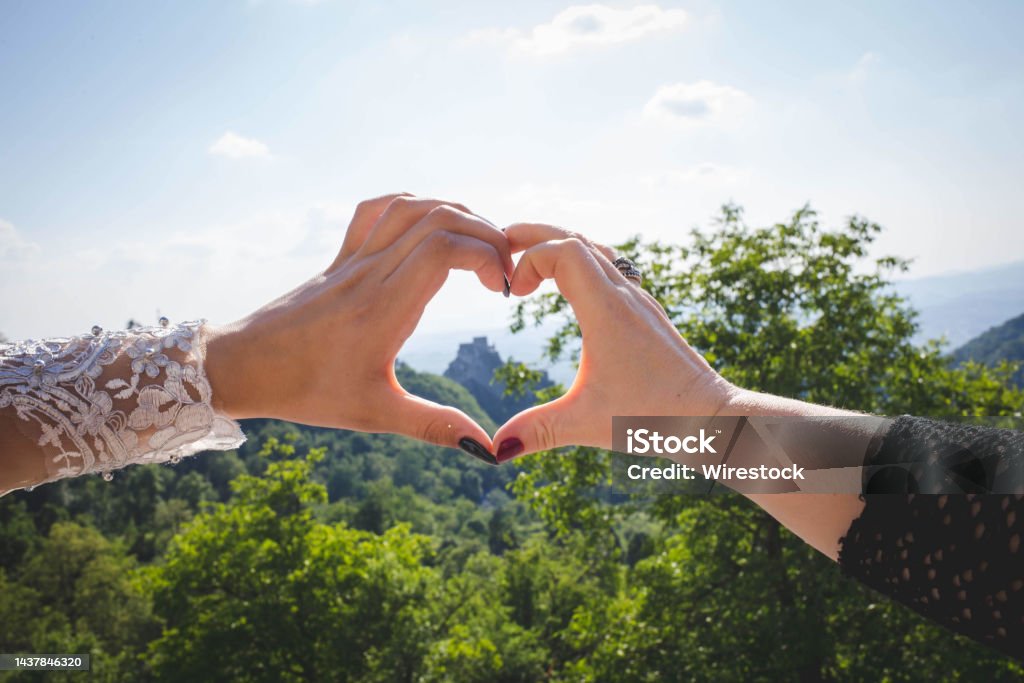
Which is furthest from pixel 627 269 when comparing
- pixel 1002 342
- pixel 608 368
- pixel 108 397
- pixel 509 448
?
pixel 1002 342

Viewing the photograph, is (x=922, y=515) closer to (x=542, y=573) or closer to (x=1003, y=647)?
(x=1003, y=647)

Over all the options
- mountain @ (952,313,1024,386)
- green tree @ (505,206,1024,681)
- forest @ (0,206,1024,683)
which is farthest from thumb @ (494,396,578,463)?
mountain @ (952,313,1024,386)

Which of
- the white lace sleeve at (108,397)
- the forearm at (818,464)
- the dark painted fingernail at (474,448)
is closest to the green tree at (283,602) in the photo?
the white lace sleeve at (108,397)

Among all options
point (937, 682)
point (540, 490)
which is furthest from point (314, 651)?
point (937, 682)

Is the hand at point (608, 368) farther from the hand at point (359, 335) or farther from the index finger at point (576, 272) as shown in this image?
the hand at point (359, 335)

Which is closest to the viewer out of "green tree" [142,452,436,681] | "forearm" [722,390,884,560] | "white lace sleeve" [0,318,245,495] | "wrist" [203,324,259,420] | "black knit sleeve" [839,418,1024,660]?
"black knit sleeve" [839,418,1024,660]

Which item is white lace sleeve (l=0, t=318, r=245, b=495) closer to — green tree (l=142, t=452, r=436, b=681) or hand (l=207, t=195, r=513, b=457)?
hand (l=207, t=195, r=513, b=457)
